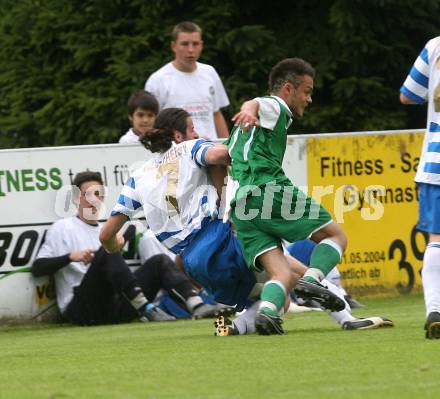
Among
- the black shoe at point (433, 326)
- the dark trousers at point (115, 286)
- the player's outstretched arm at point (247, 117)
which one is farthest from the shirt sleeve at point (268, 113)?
the dark trousers at point (115, 286)

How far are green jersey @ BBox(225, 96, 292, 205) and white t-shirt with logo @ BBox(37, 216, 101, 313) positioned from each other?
3557mm

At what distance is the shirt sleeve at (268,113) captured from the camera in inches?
334

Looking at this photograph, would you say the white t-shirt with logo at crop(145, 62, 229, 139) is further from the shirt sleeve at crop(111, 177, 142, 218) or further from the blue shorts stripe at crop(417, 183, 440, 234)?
the blue shorts stripe at crop(417, 183, 440, 234)

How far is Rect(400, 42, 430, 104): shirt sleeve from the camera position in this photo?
807cm

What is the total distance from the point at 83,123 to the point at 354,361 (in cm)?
1071

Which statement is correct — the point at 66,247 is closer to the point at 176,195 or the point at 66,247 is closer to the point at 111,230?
the point at 111,230

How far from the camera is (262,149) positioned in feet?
28.3

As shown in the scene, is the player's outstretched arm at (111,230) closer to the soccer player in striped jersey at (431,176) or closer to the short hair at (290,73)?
the short hair at (290,73)

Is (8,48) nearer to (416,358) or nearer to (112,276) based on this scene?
(112,276)

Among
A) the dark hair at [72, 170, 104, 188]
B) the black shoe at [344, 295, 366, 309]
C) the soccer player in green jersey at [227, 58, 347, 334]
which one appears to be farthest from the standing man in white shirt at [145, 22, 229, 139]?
the soccer player in green jersey at [227, 58, 347, 334]

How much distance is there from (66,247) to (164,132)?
289 centimetres

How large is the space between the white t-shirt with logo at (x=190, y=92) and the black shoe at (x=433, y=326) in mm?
5685

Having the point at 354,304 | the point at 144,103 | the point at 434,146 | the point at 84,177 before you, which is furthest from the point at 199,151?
the point at 144,103

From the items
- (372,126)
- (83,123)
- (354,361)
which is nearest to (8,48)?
(83,123)
